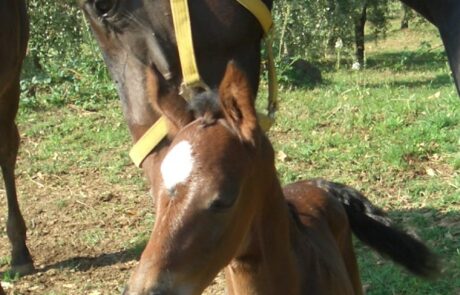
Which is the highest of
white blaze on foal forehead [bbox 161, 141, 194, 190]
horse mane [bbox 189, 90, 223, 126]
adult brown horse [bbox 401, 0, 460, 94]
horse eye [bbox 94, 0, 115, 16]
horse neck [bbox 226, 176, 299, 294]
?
horse eye [bbox 94, 0, 115, 16]

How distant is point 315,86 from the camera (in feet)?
31.5

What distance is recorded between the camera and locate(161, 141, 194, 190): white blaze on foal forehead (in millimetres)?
1934

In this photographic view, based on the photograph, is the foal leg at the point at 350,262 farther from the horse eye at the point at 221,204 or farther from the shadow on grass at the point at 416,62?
the shadow on grass at the point at 416,62

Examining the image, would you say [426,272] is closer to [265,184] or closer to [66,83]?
[265,184]

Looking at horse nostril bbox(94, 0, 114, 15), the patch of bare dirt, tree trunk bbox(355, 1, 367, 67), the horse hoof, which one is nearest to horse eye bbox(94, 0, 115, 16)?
horse nostril bbox(94, 0, 114, 15)

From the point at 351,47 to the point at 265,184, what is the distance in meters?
14.9

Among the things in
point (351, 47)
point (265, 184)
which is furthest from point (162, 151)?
point (351, 47)

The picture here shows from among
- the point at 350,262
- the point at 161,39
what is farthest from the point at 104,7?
the point at 350,262

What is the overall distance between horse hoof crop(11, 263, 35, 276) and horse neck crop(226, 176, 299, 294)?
2489mm

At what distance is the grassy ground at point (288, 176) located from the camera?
14.5 feet

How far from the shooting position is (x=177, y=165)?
6.43 ft

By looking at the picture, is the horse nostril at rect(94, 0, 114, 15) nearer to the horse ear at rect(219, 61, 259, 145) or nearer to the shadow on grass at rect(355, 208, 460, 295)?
the horse ear at rect(219, 61, 259, 145)

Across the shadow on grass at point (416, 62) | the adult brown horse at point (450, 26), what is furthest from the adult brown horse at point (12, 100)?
the shadow on grass at point (416, 62)

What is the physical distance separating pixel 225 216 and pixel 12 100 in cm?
307
